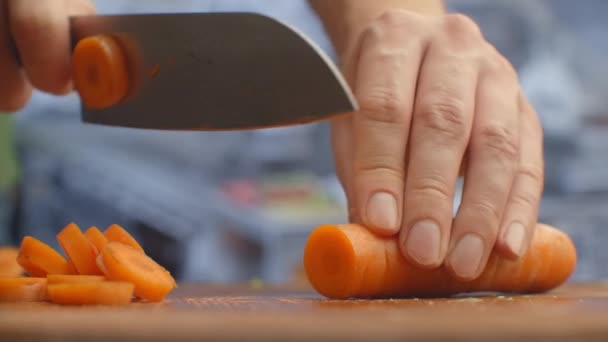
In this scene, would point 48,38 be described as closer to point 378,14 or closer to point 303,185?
point 378,14

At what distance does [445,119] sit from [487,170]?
0.41ft

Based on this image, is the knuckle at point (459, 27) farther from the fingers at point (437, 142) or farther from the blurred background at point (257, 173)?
the blurred background at point (257, 173)

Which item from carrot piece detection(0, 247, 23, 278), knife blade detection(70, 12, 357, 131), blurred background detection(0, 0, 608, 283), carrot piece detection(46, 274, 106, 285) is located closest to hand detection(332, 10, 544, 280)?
knife blade detection(70, 12, 357, 131)

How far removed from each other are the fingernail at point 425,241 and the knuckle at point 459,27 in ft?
1.47

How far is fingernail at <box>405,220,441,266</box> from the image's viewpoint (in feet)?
4.79

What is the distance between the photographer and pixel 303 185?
12.8 feet

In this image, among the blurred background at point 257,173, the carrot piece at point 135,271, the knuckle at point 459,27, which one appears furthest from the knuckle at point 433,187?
the blurred background at point 257,173

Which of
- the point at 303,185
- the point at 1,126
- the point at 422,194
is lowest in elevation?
the point at 303,185

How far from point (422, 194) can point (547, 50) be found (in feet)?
8.86

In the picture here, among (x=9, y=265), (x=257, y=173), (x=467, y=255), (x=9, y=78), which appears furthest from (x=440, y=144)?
(x=257, y=173)

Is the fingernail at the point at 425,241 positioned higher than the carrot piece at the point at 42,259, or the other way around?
the carrot piece at the point at 42,259

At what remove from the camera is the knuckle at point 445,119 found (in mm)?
1545

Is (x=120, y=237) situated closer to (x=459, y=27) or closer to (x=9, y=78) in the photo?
(x=9, y=78)

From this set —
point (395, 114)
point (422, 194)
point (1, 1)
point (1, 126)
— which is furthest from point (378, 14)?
point (1, 126)
